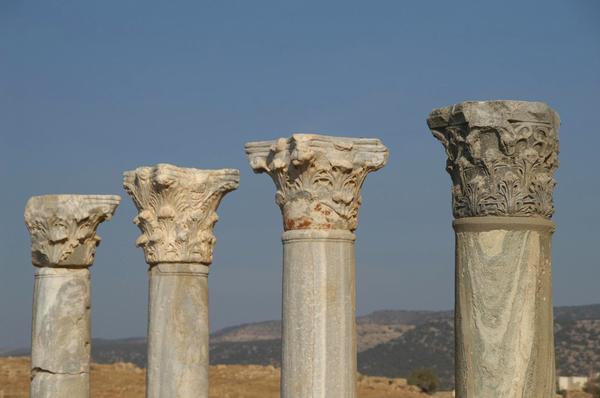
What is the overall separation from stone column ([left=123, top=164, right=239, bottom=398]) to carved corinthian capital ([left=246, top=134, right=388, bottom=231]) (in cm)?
452

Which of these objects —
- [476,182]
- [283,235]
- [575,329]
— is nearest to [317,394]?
[283,235]

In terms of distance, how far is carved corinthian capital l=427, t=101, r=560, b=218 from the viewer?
13.4 meters

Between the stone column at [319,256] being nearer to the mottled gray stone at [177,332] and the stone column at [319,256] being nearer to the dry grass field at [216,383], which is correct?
the mottled gray stone at [177,332]

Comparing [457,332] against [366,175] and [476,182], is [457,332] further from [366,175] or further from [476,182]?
[366,175]

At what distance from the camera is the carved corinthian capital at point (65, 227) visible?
80.5 feet

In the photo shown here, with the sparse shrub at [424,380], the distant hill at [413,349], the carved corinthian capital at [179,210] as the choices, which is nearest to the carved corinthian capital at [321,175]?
the carved corinthian capital at [179,210]

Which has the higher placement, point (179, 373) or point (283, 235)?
point (283, 235)

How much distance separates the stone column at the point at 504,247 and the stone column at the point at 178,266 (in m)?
9.05

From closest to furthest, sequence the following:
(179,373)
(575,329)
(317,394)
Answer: (317,394) → (179,373) → (575,329)

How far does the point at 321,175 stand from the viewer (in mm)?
17500

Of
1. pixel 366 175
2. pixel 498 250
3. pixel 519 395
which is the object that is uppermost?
pixel 366 175

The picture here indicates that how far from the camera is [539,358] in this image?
43.1ft

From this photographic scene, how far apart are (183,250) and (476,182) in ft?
30.8

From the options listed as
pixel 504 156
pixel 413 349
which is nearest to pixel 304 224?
pixel 504 156
